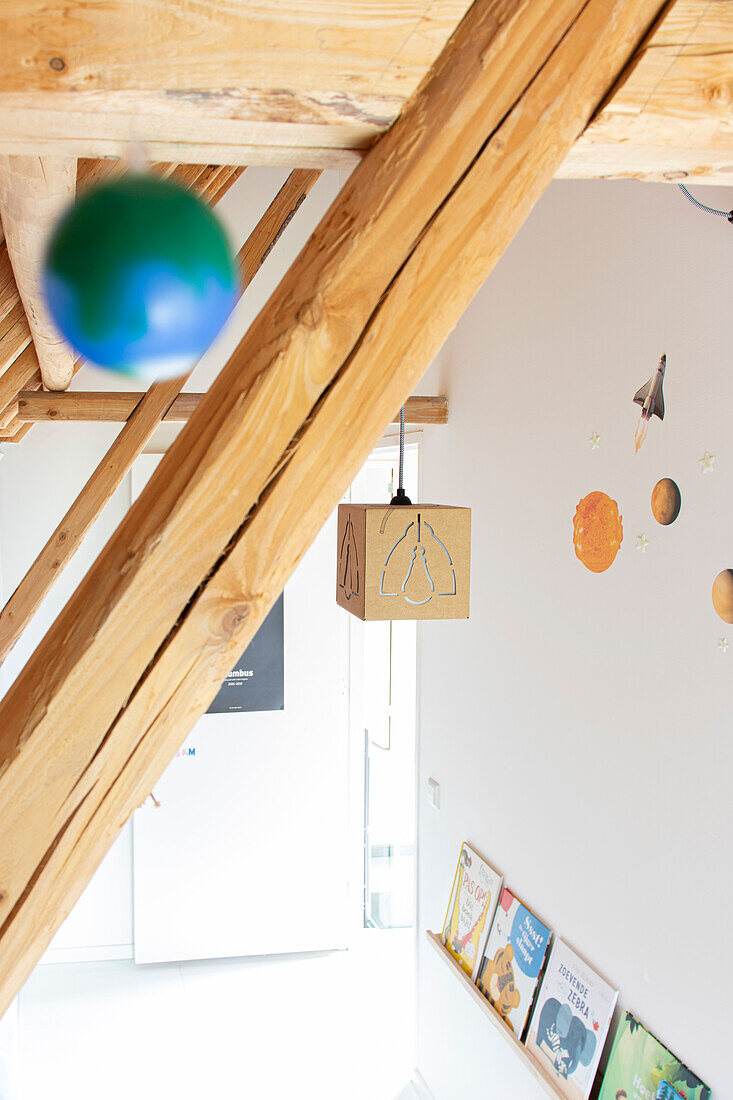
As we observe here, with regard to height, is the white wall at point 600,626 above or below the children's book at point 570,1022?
above

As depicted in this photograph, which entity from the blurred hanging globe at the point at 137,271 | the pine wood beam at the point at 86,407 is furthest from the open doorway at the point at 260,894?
the blurred hanging globe at the point at 137,271

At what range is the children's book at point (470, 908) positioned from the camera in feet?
9.20

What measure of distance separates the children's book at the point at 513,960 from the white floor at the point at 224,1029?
1189 mm

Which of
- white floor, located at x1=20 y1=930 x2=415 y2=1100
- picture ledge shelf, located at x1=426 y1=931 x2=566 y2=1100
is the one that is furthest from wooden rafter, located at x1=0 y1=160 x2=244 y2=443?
white floor, located at x1=20 y1=930 x2=415 y2=1100

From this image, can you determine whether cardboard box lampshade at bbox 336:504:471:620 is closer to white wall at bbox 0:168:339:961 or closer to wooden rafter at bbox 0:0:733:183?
wooden rafter at bbox 0:0:733:183

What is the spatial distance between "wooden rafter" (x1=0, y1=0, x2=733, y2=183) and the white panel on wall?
3.61m

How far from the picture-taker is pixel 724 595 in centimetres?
174

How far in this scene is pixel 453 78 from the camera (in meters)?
0.79

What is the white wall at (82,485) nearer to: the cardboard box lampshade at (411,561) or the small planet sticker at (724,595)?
the cardboard box lampshade at (411,561)

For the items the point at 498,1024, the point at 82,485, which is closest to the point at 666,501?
the point at 498,1024

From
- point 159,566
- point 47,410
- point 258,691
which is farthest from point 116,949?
point 159,566

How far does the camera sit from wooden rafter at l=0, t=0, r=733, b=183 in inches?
29.1

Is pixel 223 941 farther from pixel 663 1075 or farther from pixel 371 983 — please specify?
pixel 663 1075

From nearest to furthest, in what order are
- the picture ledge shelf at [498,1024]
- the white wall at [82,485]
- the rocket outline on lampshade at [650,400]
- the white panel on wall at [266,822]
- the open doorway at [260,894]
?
the rocket outline on lampshade at [650,400] → the picture ledge shelf at [498,1024] → the open doorway at [260,894] → the white wall at [82,485] → the white panel on wall at [266,822]
